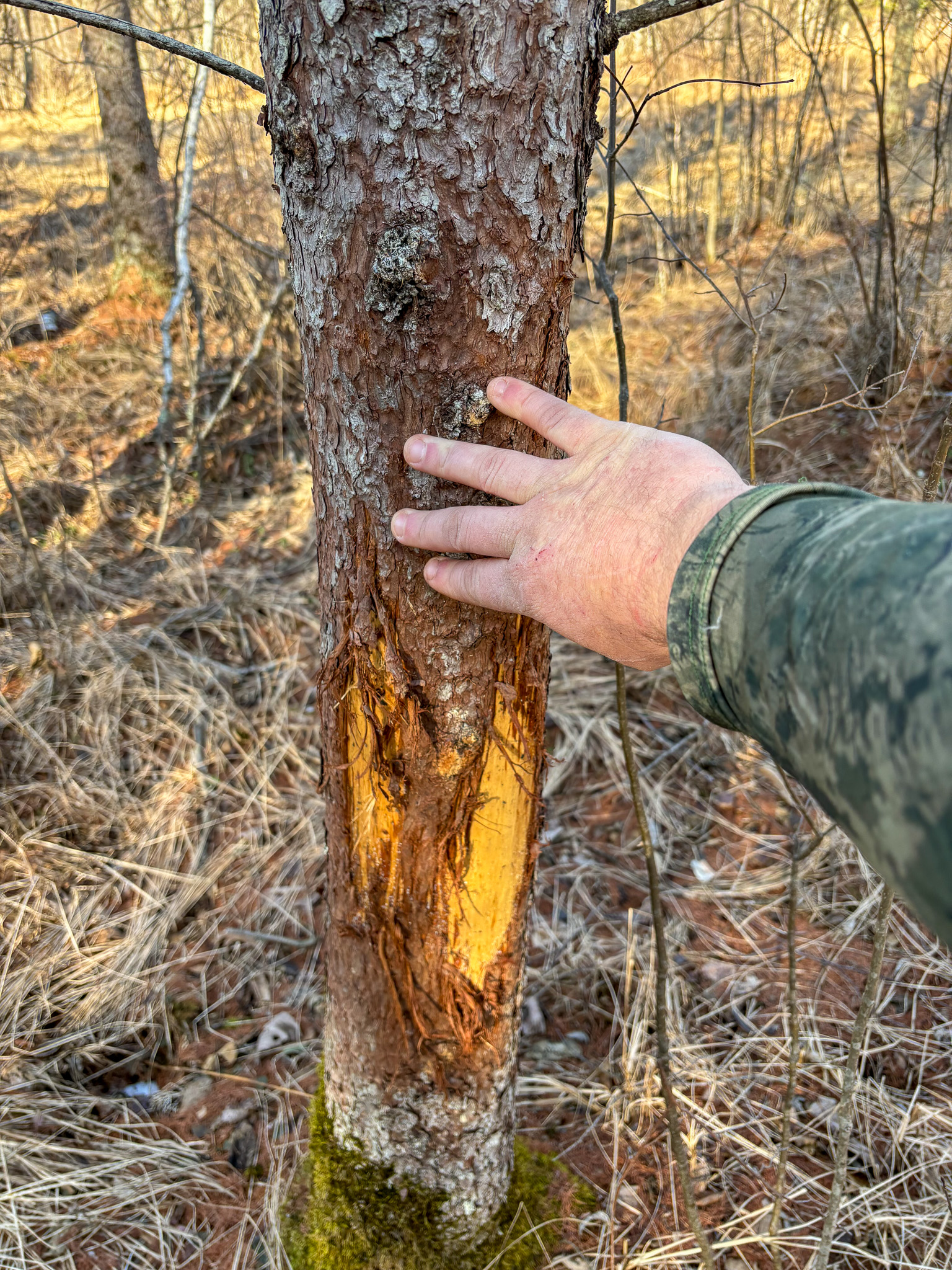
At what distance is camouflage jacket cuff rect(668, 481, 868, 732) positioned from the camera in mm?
859

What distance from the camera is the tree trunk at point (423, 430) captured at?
954mm

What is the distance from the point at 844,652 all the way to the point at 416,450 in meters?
0.63

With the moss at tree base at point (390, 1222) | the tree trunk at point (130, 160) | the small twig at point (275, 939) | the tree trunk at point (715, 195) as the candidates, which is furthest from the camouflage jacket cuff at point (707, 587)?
the tree trunk at point (130, 160)

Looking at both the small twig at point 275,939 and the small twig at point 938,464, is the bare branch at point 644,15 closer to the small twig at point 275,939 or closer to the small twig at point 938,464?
the small twig at point 938,464

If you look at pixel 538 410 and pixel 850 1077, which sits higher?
pixel 538 410

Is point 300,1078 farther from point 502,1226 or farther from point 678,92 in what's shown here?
point 678,92

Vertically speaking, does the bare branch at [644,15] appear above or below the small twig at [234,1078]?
above

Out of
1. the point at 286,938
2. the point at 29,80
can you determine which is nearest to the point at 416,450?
the point at 286,938

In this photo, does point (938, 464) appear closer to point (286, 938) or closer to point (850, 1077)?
point (850, 1077)

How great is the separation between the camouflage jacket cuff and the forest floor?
5.12 feet

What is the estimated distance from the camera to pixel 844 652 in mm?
680

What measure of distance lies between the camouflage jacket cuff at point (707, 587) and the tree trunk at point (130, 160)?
7660mm

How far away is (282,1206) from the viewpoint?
1.88 metres

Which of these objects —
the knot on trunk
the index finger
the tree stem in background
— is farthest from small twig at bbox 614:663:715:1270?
the tree stem in background
